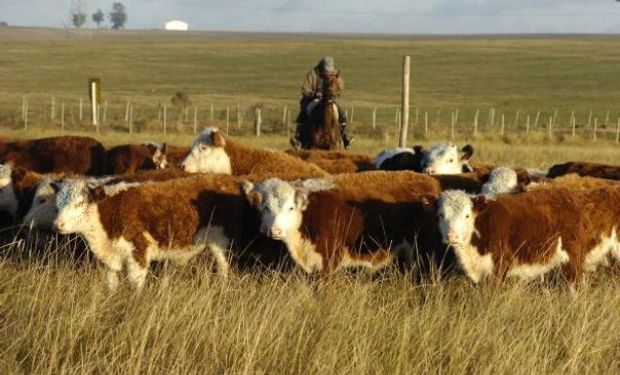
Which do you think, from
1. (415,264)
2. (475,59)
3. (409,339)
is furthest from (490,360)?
(475,59)

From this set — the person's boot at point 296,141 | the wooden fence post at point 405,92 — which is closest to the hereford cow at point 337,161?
the person's boot at point 296,141

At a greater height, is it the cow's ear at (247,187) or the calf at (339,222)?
the cow's ear at (247,187)

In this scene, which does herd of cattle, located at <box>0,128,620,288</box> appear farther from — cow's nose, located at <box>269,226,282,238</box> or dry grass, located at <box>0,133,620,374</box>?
dry grass, located at <box>0,133,620,374</box>

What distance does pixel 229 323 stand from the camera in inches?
232

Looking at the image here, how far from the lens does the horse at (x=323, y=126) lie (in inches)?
682

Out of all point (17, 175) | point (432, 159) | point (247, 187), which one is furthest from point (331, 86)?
point (247, 187)

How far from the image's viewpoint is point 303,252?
833 centimetres

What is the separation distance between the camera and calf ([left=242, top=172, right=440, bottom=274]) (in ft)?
26.8

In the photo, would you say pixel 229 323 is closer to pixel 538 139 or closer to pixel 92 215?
pixel 92 215

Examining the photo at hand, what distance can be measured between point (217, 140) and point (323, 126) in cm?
552

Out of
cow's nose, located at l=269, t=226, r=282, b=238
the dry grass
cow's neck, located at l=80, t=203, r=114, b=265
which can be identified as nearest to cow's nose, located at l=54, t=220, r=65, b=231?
cow's neck, located at l=80, t=203, r=114, b=265

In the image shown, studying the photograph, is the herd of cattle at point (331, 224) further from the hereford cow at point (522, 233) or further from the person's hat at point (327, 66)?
the person's hat at point (327, 66)

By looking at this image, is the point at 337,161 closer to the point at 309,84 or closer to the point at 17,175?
the point at 17,175

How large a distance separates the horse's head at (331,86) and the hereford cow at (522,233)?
9.35 metres
